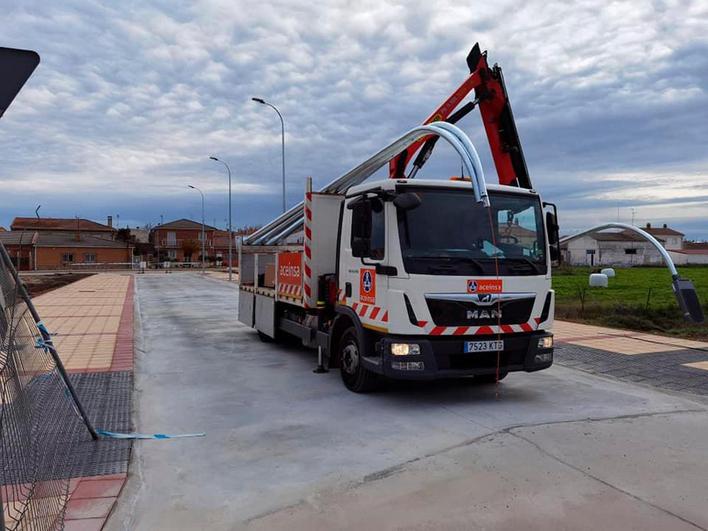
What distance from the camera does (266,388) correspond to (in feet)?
25.1

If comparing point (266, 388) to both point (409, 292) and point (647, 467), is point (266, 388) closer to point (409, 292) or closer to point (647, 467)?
point (409, 292)

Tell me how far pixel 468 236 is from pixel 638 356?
5.07 meters

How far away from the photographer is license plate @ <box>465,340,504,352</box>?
638 centimetres

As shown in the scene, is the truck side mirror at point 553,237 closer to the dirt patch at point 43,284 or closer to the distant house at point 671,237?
the dirt patch at point 43,284

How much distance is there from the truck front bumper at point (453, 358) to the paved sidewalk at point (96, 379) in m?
2.72

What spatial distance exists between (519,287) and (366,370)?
6.64 feet

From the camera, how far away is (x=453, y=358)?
21.1 feet

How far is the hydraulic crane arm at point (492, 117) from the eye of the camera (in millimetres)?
8984

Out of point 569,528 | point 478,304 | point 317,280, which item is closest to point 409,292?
point 478,304

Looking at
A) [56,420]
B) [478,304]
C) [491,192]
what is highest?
[491,192]

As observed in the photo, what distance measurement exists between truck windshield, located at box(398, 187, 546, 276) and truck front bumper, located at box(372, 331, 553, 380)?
0.74m

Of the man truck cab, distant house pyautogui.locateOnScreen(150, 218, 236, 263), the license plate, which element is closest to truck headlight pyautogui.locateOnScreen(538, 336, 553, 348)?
the man truck cab

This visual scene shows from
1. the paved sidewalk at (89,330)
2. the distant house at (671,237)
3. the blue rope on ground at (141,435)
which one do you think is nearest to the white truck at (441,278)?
the blue rope on ground at (141,435)

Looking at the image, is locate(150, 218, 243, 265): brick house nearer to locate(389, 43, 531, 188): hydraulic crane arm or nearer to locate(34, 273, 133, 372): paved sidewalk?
locate(34, 273, 133, 372): paved sidewalk
